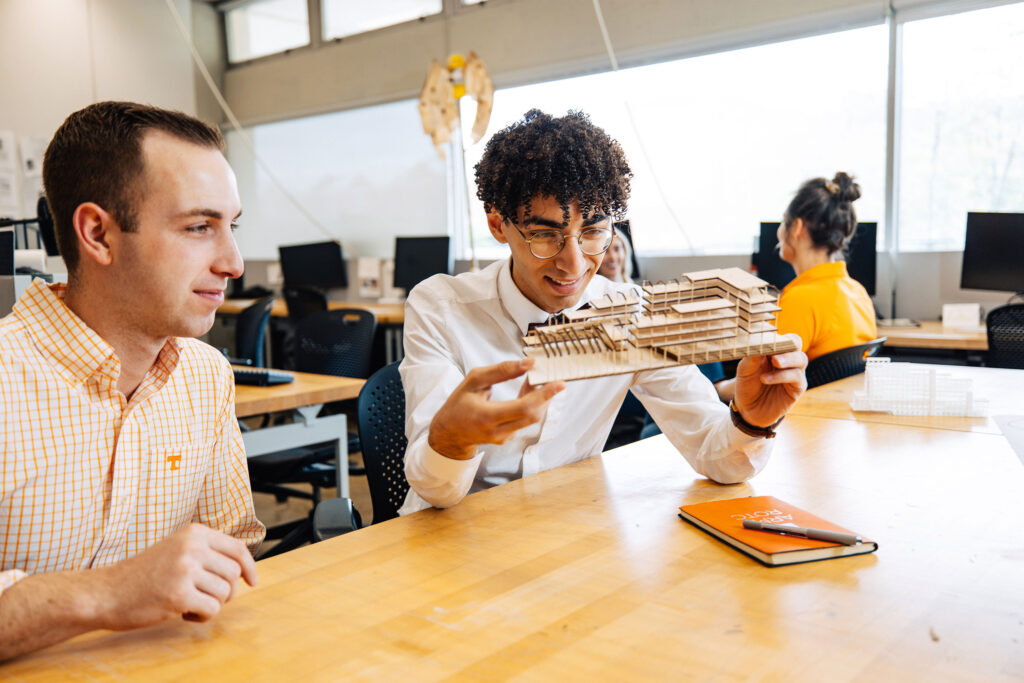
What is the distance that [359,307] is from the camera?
5.67 meters

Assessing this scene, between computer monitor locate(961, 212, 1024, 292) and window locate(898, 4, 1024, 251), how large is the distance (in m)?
0.23

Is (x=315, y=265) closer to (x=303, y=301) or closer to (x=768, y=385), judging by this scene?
(x=303, y=301)

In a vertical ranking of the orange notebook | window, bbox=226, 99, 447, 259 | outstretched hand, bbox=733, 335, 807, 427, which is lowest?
the orange notebook

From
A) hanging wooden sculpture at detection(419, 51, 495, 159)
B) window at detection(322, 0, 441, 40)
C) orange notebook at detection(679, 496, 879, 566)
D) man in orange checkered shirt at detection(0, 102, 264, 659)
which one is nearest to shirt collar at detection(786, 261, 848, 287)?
orange notebook at detection(679, 496, 879, 566)

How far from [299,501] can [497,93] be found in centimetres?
308

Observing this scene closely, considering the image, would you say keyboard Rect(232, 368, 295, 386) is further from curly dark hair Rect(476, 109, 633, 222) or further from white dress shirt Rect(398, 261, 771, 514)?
curly dark hair Rect(476, 109, 633, 222)

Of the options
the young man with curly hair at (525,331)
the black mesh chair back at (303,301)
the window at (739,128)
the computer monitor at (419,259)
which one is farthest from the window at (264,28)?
the young man with curly hair at (525,331)

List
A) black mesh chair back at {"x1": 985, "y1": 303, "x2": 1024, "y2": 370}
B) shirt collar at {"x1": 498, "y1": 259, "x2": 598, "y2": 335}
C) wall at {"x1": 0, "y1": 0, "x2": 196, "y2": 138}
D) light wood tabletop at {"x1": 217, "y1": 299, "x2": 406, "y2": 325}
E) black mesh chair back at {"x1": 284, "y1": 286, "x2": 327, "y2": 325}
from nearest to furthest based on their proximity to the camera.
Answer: shirt collar at {"x1": 498, "y1": 259, "x2": 598, "y2": 335}
black mesh chair back at {"x1": 985, "y1": 303, "x2": 1024, "y2": 370}
light wood tabletop at {"x1": 217, "y1": 299, "x2": 406, "y2": 325}
black mesh chair back at {"x1": 284, "y1": 286, "x2": 327, "y2": 325}
wall at {"x1": 0, "y1": 0, "x2": 196, "y2": 138}

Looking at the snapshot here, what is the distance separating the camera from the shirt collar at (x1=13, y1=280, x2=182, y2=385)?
3.43 feet

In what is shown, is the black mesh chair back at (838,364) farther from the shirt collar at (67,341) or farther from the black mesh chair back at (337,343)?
the shirt collar at (67,341)

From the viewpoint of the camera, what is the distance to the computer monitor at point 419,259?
5.68 meters

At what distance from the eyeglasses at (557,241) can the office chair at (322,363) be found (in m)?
1.74

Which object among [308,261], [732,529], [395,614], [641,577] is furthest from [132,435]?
[308,261]

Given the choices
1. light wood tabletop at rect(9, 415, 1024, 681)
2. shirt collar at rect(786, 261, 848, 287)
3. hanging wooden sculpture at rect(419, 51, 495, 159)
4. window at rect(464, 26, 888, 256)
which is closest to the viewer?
light wood tabletop at rect(9, 415, 1024, 681)
